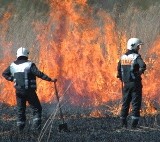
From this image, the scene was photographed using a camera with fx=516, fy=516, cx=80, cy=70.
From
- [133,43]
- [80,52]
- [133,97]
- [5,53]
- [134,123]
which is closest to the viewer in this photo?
[134,123]

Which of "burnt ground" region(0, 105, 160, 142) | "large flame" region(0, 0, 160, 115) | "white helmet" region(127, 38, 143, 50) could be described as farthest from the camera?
"large flame" region(0, 0, 160, 115)

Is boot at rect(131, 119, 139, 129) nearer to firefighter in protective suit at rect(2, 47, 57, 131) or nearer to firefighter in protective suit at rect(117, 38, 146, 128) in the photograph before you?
firefighter in protective suit at rect(117, 38, 146, 128)

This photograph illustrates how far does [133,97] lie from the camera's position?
14.1 metres

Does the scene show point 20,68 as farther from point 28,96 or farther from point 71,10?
point 71,10

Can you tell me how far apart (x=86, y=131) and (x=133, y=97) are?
5.47 ft

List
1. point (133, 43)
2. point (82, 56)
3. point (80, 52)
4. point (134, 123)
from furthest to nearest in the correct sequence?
point (80, 52) → point (82, 56) → point (133, 43) → point (134, 123)

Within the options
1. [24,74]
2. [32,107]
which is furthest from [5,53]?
[32,107]

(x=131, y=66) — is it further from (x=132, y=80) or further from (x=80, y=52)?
(x=80, y=52)

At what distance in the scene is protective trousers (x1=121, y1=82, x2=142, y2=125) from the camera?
1397cm

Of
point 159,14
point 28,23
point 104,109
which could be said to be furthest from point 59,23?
point 104,109

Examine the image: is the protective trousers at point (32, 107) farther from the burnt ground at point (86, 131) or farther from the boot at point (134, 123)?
the boot at point (134, 123)

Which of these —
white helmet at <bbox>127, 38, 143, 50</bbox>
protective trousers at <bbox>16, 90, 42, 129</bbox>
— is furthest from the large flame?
protective trousers at <bbox>16, 90, 42, 129</bbox>

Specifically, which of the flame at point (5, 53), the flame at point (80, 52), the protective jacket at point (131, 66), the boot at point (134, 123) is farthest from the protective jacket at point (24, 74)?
the flame at point (5, 53)

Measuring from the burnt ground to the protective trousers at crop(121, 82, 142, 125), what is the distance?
0.41m
